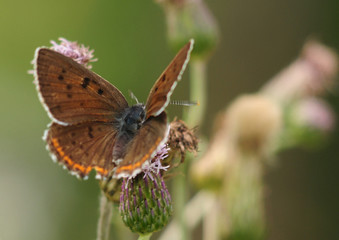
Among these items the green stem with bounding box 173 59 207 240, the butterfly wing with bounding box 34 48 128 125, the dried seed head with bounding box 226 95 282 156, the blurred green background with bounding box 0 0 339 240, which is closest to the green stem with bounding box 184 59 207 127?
the green stem with bounding box 173 59 207 240

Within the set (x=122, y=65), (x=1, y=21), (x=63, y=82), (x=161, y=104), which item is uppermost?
(x=1, y=21)

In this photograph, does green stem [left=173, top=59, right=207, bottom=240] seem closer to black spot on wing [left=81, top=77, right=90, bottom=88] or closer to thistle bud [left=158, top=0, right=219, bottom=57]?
thistle bud [left=158, top=0, right=219, bottom=57]

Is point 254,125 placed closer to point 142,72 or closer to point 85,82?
point 85,82

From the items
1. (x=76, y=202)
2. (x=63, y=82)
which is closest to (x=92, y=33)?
(x=76, y=202)

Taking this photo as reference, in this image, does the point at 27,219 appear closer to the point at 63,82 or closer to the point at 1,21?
the point at 1,21

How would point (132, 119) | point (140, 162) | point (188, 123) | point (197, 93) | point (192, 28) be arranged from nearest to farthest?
1. point (140, 162)
2. point (132, 119)
3. point (188, 123)
4. point (197, 93)
5. point (192, 28)

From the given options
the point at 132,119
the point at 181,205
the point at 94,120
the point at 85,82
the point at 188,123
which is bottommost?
the point at 181,205

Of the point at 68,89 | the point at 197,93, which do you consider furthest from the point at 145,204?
the point at 197,93
